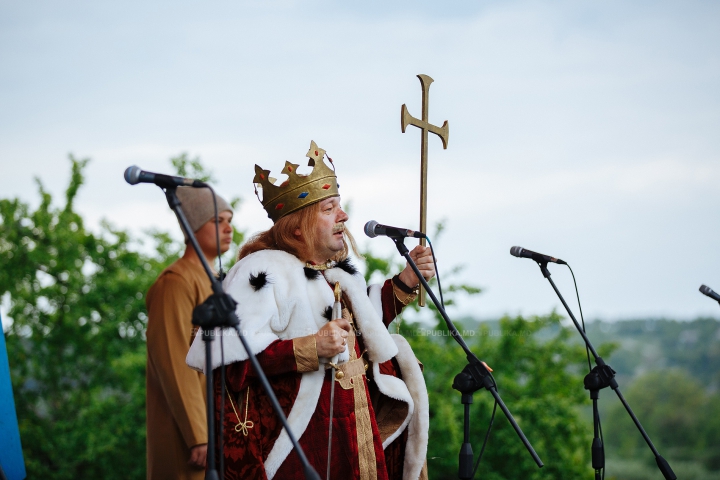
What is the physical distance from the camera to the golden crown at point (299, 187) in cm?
337

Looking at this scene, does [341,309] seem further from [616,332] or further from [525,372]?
[616,332]

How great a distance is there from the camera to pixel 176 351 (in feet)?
10.9

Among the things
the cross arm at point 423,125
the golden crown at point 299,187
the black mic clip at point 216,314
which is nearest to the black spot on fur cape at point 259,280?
the golden crown at point 299,187

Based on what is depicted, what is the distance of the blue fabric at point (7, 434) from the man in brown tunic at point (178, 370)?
515 mm

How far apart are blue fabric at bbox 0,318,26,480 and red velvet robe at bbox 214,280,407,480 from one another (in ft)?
2.70

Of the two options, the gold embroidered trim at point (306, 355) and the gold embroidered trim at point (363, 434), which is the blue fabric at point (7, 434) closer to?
the gold embroidered trim at point (306, 355)

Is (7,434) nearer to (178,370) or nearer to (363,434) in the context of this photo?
(178,370)

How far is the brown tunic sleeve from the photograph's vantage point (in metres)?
3.22

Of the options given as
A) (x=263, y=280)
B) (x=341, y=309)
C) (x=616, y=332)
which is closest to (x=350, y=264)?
(x=341, y=309)

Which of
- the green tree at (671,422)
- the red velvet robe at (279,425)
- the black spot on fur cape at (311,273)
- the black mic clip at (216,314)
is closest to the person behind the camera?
the black mic clip at (216,314)

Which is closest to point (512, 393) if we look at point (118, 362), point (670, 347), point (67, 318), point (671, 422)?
point (118, 362)

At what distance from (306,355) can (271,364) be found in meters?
0.14

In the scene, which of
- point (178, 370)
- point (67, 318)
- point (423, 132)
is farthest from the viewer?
point (67, 318)

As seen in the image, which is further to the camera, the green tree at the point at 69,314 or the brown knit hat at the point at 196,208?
the green tree at the point at 69,314
